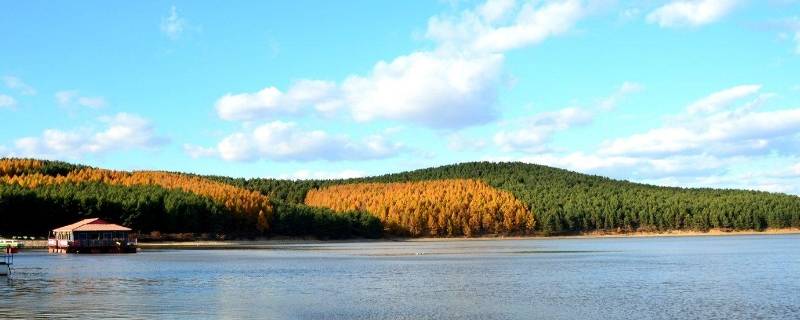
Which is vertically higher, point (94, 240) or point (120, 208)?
point (120, 208)

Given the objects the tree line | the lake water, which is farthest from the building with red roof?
the lake water

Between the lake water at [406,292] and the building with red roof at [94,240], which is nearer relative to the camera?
the lake water at [406,292]

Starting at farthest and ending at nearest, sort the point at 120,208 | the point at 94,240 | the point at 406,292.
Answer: the point at 120,208 → the point at 94,240 → the point at 406,292

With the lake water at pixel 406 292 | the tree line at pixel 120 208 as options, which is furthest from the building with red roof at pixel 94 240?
the lake water at pixel 406 292

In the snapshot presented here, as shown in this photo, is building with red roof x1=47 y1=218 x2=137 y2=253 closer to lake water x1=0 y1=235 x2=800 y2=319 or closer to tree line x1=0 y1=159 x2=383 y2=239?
tree line x1=0 y1=159 x2=383 y2=239

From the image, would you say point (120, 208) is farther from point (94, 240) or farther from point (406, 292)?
point (406, 292)

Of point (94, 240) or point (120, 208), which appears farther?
point (120, 208)

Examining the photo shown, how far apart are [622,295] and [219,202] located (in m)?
147

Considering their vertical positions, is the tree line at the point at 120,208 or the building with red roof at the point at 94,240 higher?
the tree line at the point at 120,208

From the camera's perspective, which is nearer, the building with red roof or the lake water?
the lake water

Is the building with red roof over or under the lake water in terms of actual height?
over

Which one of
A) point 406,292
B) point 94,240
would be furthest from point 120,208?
point 406,292

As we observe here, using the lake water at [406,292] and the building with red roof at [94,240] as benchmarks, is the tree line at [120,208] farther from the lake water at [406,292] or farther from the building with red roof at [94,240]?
the lake water at [406,292]

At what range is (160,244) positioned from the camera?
173 m
